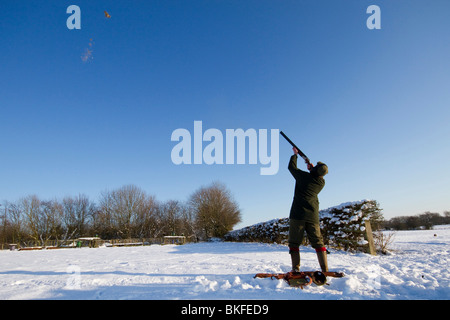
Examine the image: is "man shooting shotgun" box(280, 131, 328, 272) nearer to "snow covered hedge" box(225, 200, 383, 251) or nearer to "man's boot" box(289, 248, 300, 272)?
"man's boot" box(289, 248, 300, 272)

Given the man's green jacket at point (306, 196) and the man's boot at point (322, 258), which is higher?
the man's green jacket at point (306, 196)

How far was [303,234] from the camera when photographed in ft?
11.5

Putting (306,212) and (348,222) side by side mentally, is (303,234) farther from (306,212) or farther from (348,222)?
(348,222)

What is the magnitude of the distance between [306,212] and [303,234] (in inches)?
14.0

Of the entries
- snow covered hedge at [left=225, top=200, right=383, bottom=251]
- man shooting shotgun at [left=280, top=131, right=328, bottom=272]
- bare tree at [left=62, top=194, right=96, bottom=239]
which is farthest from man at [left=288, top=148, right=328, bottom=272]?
bare tree at [left=62, top=194, right=96, bottom=239]

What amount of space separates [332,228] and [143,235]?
120 feet

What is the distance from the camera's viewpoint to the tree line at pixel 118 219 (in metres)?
32.8

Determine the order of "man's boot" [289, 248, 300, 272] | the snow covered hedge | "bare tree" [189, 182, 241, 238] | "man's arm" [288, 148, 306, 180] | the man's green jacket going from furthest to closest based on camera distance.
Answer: "bare tree" [189, 182, 241, 238], the snow covered hedge, "man's arm" [288, 148, 306, 180], the man's green jacket, "man's boot" [289, 248, 300, 272]

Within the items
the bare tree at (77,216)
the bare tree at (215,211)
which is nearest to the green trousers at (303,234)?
the bare tree at (215,211)

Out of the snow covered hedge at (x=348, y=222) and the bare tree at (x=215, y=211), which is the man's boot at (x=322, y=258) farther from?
the bare tree at (x=215, y=211)

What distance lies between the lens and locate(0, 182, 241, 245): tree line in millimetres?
32781

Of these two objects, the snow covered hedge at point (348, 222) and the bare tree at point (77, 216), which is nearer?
the snow covered hedge at point (348, 222)
